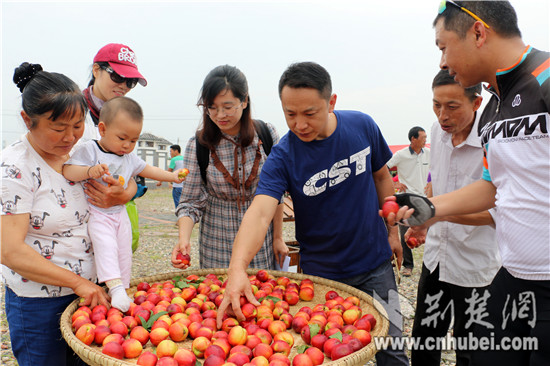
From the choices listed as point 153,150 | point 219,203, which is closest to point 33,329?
point 219,203

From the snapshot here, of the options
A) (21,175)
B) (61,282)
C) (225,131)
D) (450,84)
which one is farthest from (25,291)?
(450,84)

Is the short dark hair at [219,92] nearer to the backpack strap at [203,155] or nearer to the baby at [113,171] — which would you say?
the backpack strap at [203,155]

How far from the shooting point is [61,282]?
7.27ft

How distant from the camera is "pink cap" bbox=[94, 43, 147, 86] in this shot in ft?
10.4

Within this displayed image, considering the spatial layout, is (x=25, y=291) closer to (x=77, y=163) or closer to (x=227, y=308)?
(x=77, y=163)

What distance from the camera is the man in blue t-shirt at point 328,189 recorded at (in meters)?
2.49

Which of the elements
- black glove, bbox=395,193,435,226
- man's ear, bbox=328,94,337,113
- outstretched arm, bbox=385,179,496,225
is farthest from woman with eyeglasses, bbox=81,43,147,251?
outstretched arm, bbox=385,179,496,225

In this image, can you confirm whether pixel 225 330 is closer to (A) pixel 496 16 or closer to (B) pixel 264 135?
(B) pixel 264 135

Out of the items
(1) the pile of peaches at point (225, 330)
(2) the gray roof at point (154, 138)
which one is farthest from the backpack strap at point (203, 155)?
(2) the gray roof at point (154, 138)

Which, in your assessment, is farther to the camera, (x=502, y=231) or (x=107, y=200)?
(x=107, y=200)

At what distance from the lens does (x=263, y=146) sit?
338 centimetres

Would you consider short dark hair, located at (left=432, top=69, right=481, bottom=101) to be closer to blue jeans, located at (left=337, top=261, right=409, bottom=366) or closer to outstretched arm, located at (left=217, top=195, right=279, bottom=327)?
blue jeans, located at (left=337, top=261, right=409, bottom=366)

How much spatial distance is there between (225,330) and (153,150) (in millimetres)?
35203

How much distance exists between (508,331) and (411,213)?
79 cm
